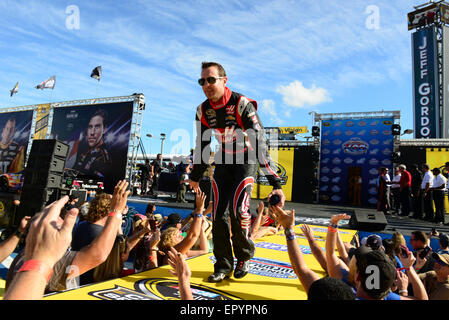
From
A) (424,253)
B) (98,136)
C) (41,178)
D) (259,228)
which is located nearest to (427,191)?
(424,253)

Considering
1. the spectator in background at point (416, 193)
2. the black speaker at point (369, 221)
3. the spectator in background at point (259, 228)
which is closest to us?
the spectator in background at point (259, 228)

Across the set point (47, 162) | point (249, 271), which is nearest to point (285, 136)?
point (47, 162)

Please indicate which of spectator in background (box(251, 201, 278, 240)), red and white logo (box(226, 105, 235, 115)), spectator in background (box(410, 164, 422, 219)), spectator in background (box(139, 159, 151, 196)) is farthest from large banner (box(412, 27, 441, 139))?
red and white logo (box(226, 105, 235, 115))

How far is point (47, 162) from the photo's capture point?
7.03 m

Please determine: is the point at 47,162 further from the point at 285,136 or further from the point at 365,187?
the point at 285,136

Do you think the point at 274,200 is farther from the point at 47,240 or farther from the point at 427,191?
the point at 427,191

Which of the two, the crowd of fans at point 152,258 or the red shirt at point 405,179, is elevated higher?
the red shirt at point 405,179

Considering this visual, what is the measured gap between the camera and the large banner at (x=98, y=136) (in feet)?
47.3

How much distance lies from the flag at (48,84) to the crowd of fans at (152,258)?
728 inches

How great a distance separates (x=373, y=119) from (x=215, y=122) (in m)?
16.3

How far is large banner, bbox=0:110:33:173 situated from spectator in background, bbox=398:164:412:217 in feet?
66.8

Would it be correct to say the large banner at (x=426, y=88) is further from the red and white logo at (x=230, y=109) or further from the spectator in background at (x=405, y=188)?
the red and white logo at (x=230, y=109)

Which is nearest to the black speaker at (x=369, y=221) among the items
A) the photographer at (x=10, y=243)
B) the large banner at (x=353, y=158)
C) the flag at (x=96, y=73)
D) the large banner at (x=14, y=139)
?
the photographer at (x=10, y=243)

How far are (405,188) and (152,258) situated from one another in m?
10.1
